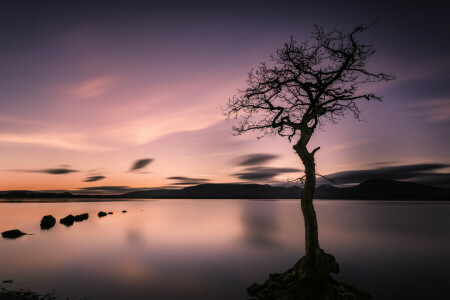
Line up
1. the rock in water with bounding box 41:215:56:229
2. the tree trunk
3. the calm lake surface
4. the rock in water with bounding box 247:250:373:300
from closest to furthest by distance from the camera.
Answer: the rock in water with bounding box 247:250:373:300 < the tree trunk < the calm lake surface < the rock in water with bounding box 41:215:56:229

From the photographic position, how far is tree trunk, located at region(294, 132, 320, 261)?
11688 mm

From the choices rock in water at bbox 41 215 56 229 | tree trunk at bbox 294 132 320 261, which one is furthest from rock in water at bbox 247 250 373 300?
rock in water at bbox 41 215 56 229

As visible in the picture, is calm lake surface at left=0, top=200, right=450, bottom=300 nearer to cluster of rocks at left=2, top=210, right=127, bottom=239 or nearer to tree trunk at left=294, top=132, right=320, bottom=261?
cluster of rocks at left=2, top=210, right=127, bottom=239

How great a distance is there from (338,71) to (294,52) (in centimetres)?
207

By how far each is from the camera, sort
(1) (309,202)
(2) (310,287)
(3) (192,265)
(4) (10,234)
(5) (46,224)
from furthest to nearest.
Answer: (5) (46,224) < (4) (10,234) < (3) (192,265) < (1) (309,202) < (2) (310,287)

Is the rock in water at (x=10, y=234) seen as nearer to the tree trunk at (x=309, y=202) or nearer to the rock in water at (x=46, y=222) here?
Answer: the rock in water at (x=46, y=222)

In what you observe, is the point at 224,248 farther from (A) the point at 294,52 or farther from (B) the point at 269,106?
(A) the point at 294,52

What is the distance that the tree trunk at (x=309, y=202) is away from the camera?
11688 mm

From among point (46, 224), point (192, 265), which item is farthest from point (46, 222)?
point (192, 265)

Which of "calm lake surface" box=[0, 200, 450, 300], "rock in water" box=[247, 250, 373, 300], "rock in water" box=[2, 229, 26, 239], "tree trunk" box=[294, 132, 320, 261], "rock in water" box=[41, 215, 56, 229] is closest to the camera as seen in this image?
"rock in water" box=[247, 250, 373, 300]

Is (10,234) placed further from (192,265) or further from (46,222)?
(192,265)

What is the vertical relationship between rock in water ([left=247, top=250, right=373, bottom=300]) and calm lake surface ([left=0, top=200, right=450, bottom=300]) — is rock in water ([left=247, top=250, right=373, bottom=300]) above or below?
above

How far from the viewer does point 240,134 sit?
42.7 feet

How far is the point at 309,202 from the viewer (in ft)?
39.1
